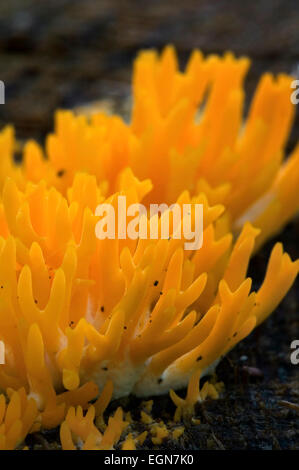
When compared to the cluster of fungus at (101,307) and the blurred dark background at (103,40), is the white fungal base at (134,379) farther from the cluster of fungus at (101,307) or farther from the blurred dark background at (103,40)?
the blurred dark background at (103,40)

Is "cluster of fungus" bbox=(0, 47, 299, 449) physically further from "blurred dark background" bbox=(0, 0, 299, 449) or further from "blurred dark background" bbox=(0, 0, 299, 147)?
"blurred dark background" bbox=(0, 0, 299, 147)

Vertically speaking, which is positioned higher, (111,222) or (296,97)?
(296,97)

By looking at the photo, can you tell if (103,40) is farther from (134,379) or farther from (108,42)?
(134,379)

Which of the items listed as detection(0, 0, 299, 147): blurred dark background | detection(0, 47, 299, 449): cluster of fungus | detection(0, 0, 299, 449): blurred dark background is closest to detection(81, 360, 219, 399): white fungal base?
detection(0, 47, 299, 449): cluster of fungus

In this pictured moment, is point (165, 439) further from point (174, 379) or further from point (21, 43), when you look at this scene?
point (21, 43)

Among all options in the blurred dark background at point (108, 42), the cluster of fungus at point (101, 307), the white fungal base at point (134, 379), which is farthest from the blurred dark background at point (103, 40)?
the white fungal base at point (134, 379)
